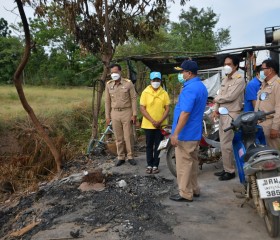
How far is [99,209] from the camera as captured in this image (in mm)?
4445

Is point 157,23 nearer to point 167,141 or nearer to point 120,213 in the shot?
point 167,141

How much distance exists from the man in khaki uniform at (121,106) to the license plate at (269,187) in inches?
134

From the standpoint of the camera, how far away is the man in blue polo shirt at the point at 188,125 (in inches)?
163

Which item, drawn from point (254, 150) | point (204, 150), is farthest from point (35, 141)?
point (254, 150)

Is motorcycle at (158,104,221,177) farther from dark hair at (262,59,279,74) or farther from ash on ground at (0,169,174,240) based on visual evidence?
dark hair at (262,59,279,74)

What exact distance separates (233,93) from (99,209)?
2.56m

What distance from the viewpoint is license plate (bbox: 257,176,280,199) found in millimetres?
3355

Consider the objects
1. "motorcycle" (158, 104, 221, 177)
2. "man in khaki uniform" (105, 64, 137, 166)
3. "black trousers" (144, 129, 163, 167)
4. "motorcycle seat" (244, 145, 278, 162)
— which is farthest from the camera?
"man in khaki uniform" (105, 64, 137, 166)

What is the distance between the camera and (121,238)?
3.58 m

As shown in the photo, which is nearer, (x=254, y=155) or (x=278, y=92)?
(x=254, y=155)

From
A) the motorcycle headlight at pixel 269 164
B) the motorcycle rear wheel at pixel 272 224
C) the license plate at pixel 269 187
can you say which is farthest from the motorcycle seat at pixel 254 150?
the motorcycle rear wheel at pixel 272 224

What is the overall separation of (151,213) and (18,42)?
30.2 metres

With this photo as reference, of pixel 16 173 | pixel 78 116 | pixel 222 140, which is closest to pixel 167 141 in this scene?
pixel 222 140

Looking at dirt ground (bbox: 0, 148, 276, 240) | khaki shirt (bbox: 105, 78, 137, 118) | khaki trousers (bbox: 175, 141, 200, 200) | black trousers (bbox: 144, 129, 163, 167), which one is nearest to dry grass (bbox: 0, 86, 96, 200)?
dirt ground (bbox: 0, 148, 276, 240)
